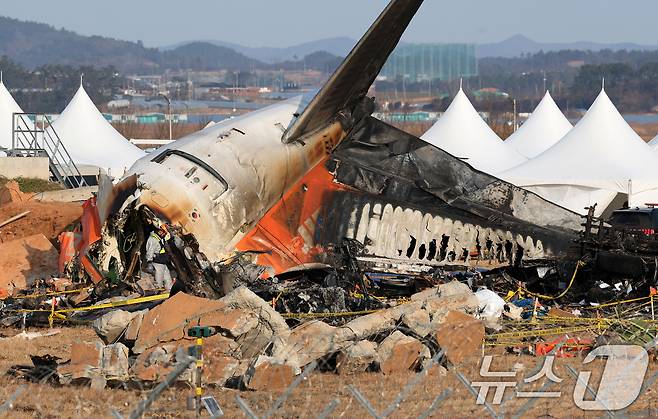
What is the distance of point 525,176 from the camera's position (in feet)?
131

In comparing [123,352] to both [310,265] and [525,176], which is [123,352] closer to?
[310,265]

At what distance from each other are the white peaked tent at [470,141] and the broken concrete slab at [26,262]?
2384 centimetres

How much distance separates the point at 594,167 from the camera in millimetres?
39188

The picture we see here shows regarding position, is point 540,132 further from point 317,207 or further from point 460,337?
point 460,337

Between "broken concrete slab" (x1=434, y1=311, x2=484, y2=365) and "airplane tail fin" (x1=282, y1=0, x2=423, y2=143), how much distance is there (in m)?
6.80

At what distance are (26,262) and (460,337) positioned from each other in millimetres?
12433

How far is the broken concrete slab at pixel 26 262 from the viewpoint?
24.2 m

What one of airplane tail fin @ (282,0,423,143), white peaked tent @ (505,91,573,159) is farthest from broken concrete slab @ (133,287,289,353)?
white peaked tent @ (505,91,573,159)

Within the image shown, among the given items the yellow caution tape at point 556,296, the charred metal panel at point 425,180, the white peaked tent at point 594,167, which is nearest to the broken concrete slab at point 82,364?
the yellow caution tape at point 556,296

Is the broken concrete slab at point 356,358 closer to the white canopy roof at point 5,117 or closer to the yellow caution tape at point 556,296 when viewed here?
the yellow caution tape at point 556,296

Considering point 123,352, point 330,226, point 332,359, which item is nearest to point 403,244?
point 330,226

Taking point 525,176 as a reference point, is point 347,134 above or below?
above

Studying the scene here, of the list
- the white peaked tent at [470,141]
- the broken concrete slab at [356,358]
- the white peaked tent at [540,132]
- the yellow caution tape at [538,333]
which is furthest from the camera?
the white peaked tent at [540,132]

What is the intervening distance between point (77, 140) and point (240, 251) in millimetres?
34379
